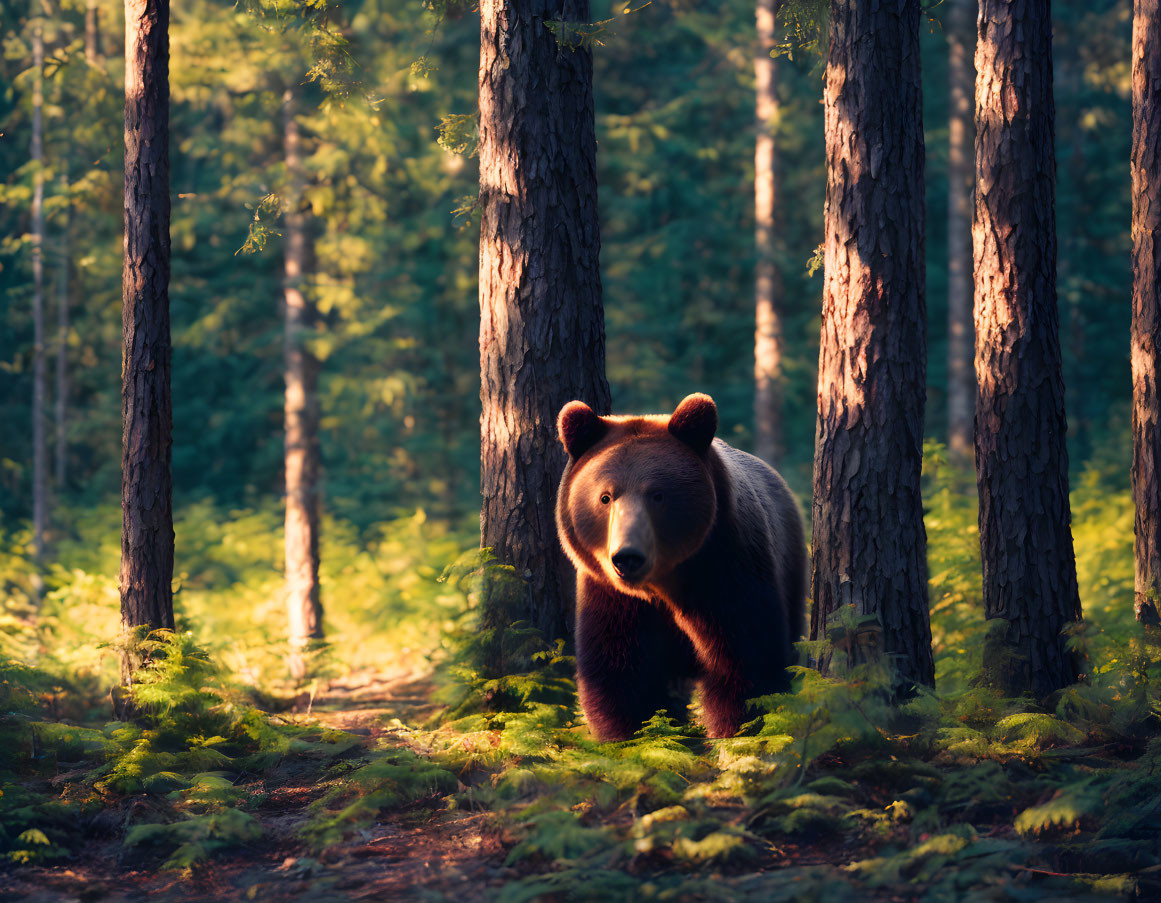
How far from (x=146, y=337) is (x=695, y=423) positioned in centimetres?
422

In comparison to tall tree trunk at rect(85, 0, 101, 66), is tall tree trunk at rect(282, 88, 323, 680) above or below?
below

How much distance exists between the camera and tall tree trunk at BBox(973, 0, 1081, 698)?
247 inches

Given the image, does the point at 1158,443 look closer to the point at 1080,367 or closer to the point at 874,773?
the point at 874,773

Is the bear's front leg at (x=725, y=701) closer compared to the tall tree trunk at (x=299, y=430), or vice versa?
the bear's front leg at (x=725, y=701)

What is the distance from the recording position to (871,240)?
5.78 metres

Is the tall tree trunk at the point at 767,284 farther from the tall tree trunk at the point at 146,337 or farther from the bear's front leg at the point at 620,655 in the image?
the tall tree trunk at the point at 146,337

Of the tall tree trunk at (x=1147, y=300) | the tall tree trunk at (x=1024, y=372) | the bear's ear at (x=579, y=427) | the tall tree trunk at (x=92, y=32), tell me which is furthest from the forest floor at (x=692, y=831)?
the tall tree trunk at (x=92, y=32)

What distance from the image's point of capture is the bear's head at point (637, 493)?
205 inches

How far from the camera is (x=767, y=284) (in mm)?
16578

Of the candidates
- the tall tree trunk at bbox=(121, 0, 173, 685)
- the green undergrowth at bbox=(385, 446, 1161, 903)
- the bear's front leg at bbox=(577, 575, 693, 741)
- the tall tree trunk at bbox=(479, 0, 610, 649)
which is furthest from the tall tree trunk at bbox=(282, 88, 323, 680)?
the bear's front leg at bbox=(577, 575, 693, 741)

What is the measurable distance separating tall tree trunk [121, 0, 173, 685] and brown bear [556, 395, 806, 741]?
10.7 ft

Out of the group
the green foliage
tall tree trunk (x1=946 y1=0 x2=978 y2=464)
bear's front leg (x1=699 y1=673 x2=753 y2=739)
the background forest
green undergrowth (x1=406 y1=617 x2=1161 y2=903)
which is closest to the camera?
green undergrowth (x1=406 y1=617 x2=1161 y2=903)

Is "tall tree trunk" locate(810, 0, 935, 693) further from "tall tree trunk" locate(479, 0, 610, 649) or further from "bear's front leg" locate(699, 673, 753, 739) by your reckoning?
"tall tree trunk" locate(479, 0, 610, 649)

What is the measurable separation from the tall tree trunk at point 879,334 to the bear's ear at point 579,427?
1.43 meters
